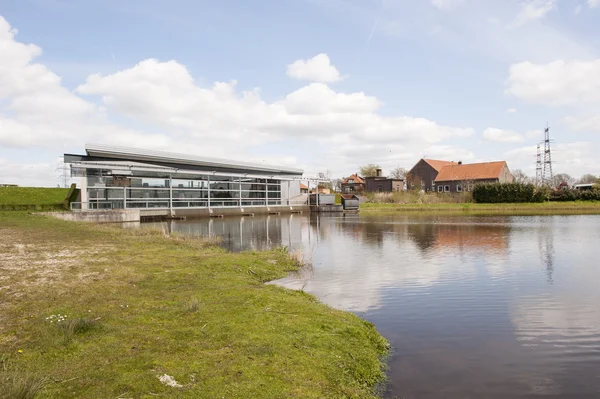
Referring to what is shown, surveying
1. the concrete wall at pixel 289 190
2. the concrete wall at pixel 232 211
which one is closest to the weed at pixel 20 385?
the concrete wall at pixel 232 211

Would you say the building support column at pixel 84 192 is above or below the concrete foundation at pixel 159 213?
above

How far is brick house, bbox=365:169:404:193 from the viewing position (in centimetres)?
9844

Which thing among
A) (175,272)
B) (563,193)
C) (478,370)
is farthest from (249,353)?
(563,193)

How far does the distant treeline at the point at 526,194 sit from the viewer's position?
70.6 m

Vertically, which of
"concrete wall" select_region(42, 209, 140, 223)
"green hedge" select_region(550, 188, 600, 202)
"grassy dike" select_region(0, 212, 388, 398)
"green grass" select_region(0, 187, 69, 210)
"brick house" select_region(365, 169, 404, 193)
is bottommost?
"grassy dike" select_region(0, 212, 388, 398)

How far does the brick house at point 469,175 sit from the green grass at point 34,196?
7468cm

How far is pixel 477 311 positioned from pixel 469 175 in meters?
91.8

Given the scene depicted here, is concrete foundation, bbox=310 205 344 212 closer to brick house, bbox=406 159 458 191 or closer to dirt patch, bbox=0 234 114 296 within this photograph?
brick house, bbox=406 159 458 191

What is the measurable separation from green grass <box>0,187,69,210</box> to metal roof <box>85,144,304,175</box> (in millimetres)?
8161

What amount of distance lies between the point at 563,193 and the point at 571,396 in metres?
79.5

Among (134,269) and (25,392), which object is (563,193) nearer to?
(134,269)

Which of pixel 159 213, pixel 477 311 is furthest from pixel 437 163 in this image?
pixel 477 311

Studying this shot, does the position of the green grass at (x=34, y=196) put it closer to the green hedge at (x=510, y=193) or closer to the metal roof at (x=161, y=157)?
the metal roof at (x=161, y=157)

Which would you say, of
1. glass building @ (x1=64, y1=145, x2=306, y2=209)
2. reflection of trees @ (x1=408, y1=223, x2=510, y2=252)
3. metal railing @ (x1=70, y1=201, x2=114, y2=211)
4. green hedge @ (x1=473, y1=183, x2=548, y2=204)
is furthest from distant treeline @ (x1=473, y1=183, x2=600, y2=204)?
metal railing @ (x1=70, y1=201, x2=114, y2=211)
